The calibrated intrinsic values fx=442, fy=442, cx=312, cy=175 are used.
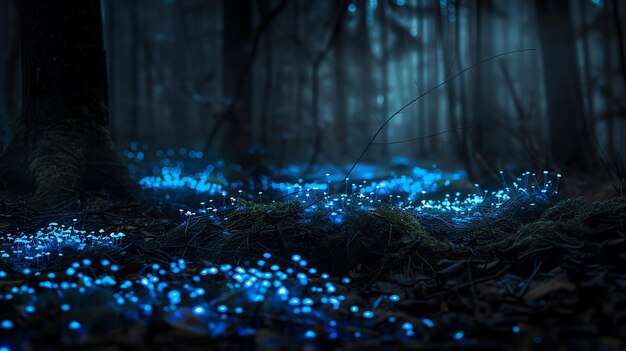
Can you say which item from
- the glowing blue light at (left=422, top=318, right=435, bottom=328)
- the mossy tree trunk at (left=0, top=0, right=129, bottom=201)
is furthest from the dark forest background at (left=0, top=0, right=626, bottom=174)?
the glowing blue light at (left=422, top=318, right=435, bottom=328)

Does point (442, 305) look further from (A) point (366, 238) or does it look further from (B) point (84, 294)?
(B) point (84, 294)

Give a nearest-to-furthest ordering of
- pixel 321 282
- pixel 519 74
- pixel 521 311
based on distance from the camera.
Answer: pixel 521 311
pixel 321 282
pixel 519 74

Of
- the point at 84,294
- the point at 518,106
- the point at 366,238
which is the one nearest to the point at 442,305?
the point at 366,238

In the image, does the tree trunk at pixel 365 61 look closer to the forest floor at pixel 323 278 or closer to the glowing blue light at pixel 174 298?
the forest floor at pixel 323 278

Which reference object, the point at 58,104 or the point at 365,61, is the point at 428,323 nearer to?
the point at 58,104

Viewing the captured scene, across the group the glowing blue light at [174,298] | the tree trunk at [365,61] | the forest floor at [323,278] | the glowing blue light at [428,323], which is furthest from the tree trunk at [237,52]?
the tree trunk at [365,61]

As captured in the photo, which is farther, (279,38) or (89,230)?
(279,38)
